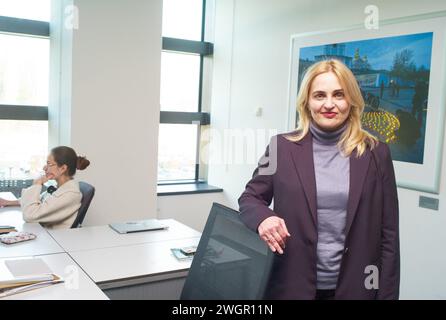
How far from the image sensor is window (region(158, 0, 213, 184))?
187 inches

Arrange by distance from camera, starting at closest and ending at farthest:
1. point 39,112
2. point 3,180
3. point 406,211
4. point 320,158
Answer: point 320,158, point 406,211, point 3,180, point 39,112

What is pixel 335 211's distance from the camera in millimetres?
1390

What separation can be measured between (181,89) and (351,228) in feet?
12.5

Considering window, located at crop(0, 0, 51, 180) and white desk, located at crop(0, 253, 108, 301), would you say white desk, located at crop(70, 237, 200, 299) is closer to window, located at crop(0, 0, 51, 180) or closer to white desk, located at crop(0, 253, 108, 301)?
white desk, located at crop(0, 253, 108, 301)

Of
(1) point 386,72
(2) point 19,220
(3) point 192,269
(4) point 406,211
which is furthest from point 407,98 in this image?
(2) point 19,220

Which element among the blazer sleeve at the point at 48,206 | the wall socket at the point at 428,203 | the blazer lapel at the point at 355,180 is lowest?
the blazer sleeve at the point at 48,206

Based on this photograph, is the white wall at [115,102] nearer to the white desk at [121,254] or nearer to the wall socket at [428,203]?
the white desk at [121,254]

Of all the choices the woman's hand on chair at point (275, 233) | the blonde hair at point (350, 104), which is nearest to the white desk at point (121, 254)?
the woman's hand on chair at point (275, 233)

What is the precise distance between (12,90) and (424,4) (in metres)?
3.41

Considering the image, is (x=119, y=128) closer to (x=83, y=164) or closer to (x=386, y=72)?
(x=83, y=164)

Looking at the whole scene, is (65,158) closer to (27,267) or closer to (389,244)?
(27,267)

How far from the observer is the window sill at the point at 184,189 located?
179 inches

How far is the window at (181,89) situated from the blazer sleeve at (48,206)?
6.50ft

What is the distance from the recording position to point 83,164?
309cm
